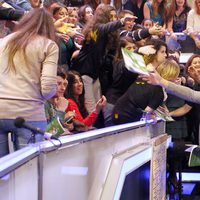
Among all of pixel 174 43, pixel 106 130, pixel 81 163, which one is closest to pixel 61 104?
pixel 106 130

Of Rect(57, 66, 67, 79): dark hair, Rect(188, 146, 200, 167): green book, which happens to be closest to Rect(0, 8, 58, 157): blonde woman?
Rect(57, 66, 67, 79): dark hair

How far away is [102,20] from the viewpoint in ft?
16.2

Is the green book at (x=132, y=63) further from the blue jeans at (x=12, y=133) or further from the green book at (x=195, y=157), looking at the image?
the green book at (x=195, y=157)

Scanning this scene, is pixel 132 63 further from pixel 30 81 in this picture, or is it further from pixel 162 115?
pixel 162 115

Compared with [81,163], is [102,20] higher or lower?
higher

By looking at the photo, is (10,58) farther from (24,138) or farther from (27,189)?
(27,189)

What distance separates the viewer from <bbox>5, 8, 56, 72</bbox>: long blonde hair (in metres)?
3.28

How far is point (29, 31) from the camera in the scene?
133 inches

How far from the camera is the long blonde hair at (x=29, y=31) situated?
10.7 ft

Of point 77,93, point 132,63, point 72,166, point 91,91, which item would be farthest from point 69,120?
point 72,166

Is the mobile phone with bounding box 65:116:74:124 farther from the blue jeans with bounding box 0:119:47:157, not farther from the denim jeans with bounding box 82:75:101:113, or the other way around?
the denim jeans with bounding box 82:75:101:113

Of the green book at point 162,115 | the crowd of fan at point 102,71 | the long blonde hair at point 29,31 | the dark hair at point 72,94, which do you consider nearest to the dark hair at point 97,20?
the crowd of fan at point 102,71

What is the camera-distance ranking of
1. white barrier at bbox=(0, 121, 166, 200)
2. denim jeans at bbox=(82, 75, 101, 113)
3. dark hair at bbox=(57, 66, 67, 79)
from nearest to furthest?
1. white barrier at bbox=(0, 121, 166, 200)
2. dark hair at bbox=(57, 66, 67, 79)
3. denim jeans at bbox=(82, 75, 101, 113)

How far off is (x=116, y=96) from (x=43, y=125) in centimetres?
173
